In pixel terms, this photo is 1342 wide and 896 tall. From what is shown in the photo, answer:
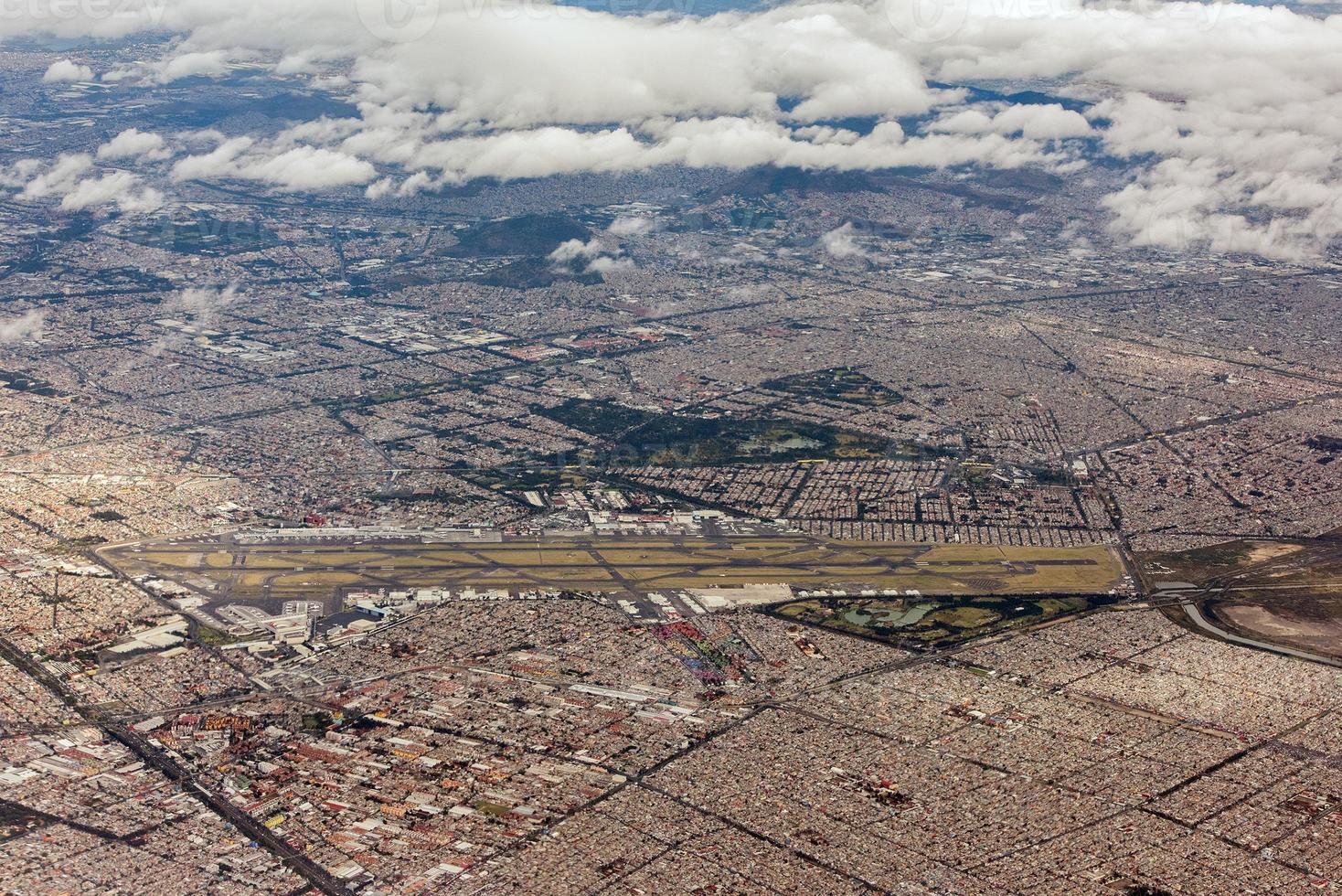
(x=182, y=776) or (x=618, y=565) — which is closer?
(x=182, y=776)

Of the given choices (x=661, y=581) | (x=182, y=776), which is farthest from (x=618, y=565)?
(x=182, y=776)

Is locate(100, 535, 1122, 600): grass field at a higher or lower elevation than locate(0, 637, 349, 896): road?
lower

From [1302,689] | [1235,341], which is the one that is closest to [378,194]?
[1235,341]

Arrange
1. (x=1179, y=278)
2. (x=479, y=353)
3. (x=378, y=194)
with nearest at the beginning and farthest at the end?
(x=479, y=353) → (x=1179, y=278) → (x=378, y=194)

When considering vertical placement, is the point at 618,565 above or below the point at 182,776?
below

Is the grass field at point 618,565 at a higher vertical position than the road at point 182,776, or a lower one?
lower

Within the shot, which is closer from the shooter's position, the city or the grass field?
the city

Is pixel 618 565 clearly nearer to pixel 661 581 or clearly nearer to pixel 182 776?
pixel 661 581

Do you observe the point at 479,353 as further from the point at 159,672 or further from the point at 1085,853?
the point at 1085,853
